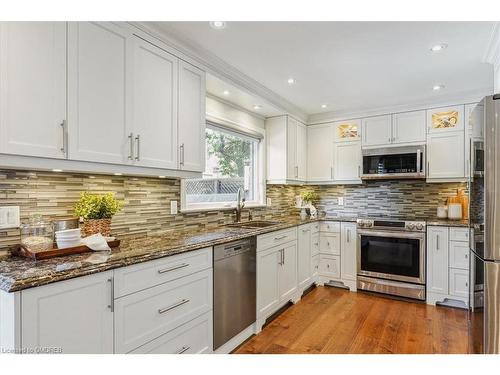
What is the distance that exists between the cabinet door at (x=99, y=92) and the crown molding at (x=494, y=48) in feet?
8.14

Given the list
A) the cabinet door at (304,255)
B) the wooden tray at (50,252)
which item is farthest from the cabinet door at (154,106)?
the cabinet door at (304,255)

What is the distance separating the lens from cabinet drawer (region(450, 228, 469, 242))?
316cm

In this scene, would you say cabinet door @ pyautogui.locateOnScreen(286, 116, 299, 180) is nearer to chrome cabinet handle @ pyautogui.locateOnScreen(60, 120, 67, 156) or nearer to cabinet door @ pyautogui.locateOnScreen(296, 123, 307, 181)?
cabinet door @ pyautogui.locateOnScreen(296, 123, 307, 181)

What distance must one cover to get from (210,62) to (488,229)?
2305mm

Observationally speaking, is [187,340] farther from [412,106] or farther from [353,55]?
[412,106]

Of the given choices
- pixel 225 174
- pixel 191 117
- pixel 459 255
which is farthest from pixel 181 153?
pixel 459 255

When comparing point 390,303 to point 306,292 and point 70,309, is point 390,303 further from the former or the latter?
point 70,309

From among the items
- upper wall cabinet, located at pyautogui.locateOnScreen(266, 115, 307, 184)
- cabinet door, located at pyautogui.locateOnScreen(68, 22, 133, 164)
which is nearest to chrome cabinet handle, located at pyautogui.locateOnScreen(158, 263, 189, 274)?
cabinet door, located at pyautogui.locateOnScreen(68, 22, 133, 164)

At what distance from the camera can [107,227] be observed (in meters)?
1.86

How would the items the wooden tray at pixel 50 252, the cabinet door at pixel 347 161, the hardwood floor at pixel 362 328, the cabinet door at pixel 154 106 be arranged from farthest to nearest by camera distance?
1. the cabinet door at pixel 347 161
2. the hardwood floor at pixel 362 328
3. the cabinet door at pixel 154 106
4. the wooden tray at pixel 50 252

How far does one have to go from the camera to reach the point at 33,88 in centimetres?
140

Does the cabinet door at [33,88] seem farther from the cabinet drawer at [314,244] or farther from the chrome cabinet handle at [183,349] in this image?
the cabinet drawer at [314,244]

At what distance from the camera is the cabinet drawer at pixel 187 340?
1.65 meters

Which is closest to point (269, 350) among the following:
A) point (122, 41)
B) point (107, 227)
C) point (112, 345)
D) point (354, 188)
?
point (112, 345)
